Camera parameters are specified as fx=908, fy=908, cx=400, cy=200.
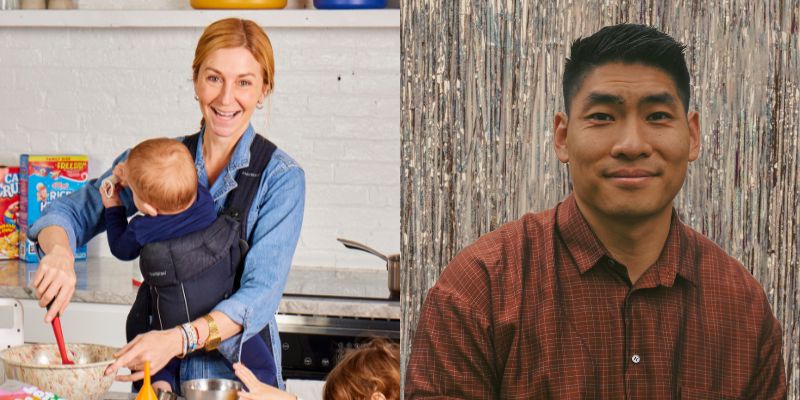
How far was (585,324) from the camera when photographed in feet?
3.43

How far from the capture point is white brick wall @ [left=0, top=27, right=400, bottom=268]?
3.32 m

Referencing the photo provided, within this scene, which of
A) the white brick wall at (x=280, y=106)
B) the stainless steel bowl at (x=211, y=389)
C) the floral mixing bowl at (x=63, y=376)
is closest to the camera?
the floral mixing bowl at (x=63, y=376)

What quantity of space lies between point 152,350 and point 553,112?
1.23 m

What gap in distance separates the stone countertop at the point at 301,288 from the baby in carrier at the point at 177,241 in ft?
2.16

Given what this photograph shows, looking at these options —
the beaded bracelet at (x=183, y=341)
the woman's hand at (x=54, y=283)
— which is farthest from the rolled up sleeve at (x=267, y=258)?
the woman's hand at (x=54, y=283)

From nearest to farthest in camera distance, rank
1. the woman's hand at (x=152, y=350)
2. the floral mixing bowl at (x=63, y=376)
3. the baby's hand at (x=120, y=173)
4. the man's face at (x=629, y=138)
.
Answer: the man's face at (x=629, y=138) < the floral mixing bowl at (x=63, y=376) < the woman's hand at (x=152, y=350) < the baby's hand at (x=120, y=173)

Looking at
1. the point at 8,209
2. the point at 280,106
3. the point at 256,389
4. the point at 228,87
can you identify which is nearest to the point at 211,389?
the point at 256,389

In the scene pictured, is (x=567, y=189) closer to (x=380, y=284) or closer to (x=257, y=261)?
(x=257, y=261)

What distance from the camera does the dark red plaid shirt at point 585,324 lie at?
1.03m

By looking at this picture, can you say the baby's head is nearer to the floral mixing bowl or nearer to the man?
the floral mixing bowl

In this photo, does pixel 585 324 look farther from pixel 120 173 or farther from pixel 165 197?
pixel 120 173

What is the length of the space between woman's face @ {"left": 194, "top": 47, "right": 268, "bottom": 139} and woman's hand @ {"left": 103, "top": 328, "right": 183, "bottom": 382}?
53 cm

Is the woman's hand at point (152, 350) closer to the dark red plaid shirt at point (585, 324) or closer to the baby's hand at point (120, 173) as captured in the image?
the baby's hand at point (120, 173)

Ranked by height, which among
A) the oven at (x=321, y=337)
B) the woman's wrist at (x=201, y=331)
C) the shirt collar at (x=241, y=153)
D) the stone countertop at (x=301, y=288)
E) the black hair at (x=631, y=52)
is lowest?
the oven at (x=321, y=337)
